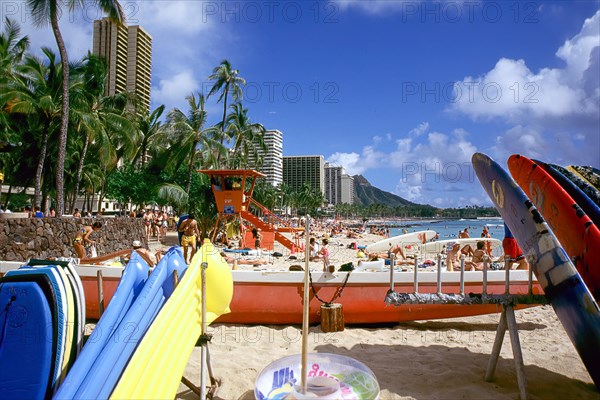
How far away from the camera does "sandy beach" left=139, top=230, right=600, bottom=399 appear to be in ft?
12.5

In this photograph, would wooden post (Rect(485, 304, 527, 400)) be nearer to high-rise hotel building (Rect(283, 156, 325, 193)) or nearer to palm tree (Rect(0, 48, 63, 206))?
palm tree (Rect(0, 48, 63, 206))

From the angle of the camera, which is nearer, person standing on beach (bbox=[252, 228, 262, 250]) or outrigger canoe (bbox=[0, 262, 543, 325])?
outrigger canoe (bbox=[0, 262, 543, 325])

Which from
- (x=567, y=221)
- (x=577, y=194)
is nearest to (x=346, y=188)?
(x=577, y=194)

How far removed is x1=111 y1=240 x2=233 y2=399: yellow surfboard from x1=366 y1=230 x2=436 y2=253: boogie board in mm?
11937

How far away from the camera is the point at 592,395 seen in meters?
3.71

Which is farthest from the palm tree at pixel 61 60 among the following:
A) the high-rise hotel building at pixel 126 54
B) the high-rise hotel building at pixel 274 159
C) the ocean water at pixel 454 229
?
the high-rise hotel building at pixel 274 159

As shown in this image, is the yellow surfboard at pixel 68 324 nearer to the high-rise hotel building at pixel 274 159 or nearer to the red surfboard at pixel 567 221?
the red surfboard at pixel 567 221

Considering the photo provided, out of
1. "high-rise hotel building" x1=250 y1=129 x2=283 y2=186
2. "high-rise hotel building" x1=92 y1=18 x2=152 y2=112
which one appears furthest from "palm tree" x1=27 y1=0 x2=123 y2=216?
"high-rise hotel building" x1=250 y1=129 x2=283 y2=186

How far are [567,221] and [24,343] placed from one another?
4.73 m

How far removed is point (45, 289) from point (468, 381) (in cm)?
406

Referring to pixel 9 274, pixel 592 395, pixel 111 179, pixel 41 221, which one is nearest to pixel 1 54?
pixel 111 179

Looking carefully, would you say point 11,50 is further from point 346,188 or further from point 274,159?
point 346,188

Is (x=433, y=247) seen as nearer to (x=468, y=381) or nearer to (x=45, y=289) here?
(x=468, y=381)

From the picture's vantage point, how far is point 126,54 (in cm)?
5891
